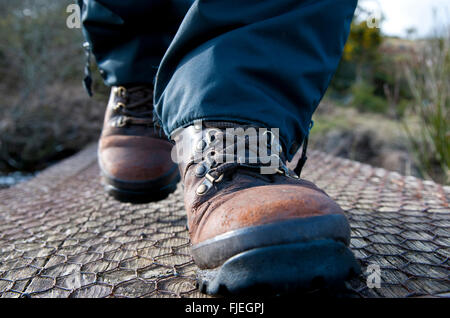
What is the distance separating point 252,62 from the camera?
687 mm

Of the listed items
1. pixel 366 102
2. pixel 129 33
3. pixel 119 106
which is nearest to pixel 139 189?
pixel 119 106

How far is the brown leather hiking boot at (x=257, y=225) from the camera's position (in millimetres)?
482

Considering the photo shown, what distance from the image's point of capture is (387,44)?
31.6 feet

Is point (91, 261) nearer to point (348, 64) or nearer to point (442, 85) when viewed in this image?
point (442, 85)

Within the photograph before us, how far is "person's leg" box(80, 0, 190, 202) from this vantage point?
0.99 meters

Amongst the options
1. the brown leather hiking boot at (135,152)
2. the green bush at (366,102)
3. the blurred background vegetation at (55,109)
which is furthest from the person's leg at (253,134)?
the green bush at (366,102)

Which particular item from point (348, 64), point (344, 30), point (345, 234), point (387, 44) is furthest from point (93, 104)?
point (387, 44)

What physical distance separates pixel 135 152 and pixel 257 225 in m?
0.62

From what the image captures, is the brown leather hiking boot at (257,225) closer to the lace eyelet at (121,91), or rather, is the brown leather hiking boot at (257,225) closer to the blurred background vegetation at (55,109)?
the lace eyelet at (121,91)

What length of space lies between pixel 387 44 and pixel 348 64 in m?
1.91

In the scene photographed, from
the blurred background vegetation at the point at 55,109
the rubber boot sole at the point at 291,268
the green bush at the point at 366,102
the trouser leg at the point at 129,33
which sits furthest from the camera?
the green bush at the point at 366,102

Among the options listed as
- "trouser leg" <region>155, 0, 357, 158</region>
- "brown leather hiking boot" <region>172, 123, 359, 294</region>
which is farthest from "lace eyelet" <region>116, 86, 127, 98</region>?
"brown leather hiking boot" <region>172, 123, 359, 294</region>

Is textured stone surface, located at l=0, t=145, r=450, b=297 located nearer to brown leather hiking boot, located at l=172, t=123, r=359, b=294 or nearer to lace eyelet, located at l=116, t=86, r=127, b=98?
brown leather hiking boot, located at l=172, t=123, r=359, b=294
